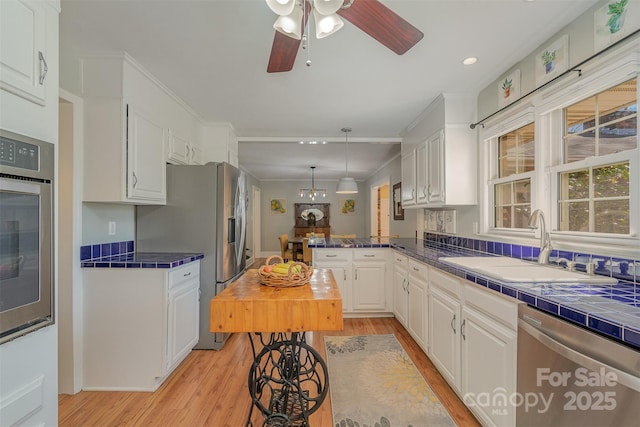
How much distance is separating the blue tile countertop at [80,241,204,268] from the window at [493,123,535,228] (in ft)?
8.78

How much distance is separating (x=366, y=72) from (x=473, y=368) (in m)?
2.16

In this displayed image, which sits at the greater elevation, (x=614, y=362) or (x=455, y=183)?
(x=455, y=183)

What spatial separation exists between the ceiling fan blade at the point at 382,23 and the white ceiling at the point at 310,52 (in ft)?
1.14

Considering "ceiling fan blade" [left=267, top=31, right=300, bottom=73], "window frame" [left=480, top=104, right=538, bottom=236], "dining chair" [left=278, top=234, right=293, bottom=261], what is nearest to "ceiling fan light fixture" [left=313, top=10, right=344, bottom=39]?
"ceiling fan blade" [left=267, top=31, right=300, bottom=73]

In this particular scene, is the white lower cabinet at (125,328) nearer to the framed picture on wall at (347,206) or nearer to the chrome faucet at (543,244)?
the chrome faucet at (543,244)

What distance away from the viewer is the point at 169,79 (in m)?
2.40

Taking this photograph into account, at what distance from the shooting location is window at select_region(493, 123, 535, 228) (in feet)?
7.11

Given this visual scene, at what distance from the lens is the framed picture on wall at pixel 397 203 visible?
5102mm

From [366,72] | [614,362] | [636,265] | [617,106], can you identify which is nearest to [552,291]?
[614,362]

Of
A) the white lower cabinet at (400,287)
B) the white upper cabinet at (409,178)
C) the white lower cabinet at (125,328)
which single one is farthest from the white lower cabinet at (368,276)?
the white lower cabinet at (125,328)

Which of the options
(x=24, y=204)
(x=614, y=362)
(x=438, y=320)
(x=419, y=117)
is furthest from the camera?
(x=419, y=117)

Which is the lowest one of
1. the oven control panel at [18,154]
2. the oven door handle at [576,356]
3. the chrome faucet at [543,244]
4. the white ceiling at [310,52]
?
the oven door handle at [576,356]

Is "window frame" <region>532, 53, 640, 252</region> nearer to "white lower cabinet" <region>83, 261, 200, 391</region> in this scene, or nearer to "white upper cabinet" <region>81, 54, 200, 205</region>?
"white lower cabinet" <region>83, 261, 200, 391</region>

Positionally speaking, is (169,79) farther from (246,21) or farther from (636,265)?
(636,265)
